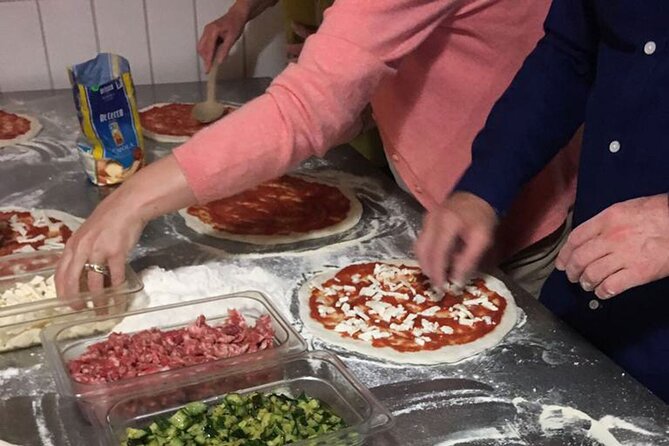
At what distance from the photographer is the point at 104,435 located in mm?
927

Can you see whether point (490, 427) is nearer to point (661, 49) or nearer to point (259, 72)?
point (661, 49)

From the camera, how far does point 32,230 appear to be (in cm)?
152

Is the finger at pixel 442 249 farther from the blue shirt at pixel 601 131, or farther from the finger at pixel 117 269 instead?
the finger at pixel 117 269

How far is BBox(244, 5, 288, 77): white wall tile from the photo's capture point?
255 cm

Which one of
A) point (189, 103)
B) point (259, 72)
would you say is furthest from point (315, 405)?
point (259, 72)

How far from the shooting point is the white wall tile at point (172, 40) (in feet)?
7.98

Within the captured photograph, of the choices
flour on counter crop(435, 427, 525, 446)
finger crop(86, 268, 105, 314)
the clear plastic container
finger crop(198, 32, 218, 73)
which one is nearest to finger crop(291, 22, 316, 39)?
finger crop(198, 32, 218, 73)

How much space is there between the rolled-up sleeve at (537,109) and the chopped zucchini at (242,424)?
49 cm

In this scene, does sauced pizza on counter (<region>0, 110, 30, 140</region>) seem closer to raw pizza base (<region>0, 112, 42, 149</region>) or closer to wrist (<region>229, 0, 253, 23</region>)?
raw pizza base (<region>0, 112, 42, 149</region>)

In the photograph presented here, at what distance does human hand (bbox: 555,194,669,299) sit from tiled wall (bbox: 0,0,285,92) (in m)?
1.80

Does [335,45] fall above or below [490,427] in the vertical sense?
above

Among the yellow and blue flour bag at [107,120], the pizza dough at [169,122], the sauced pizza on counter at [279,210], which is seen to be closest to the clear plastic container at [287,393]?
the sauced pizza on counter at [279,210]

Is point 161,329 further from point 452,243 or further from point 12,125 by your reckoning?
point 12,125

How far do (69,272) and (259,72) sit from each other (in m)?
1.59
